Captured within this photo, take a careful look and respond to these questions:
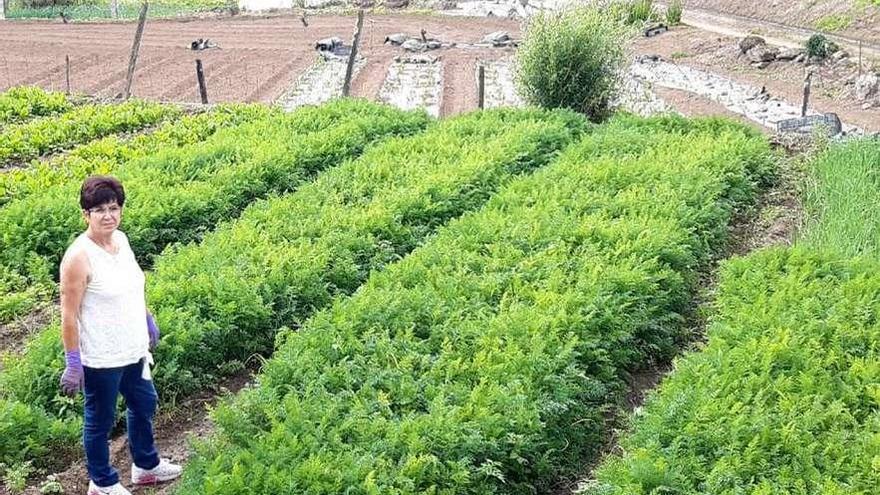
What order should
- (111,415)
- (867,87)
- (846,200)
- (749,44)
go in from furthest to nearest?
1. (749,44)
2. (867,87)
3. (846,200)
4. (111,415)

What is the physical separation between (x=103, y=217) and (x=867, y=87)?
24.0 m

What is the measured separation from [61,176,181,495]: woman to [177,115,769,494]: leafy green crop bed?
0.56 m

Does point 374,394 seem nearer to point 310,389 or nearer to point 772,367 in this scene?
point 310,389

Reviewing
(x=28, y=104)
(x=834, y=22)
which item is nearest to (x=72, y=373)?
(x=28, y=104)

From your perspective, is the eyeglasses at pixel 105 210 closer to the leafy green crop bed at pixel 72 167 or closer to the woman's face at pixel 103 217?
the woman's face at pixel 103 217

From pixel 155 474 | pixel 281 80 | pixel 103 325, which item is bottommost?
pixel 155 474

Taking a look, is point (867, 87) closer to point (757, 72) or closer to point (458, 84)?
point (757, 72)

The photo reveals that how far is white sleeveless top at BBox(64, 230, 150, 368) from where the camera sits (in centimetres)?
461

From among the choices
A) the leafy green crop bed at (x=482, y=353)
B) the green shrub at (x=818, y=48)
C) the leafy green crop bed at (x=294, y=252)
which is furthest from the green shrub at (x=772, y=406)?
the green shrub at (x=818, y=48)

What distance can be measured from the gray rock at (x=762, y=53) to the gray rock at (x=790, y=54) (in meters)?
0.17

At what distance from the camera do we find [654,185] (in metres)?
9.66

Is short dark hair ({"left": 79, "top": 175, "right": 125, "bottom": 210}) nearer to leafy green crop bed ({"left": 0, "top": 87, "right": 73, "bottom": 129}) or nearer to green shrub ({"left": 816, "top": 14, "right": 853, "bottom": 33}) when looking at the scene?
leafy green crop bed ({"left": 0, "top": 87, "right": 73, "bottom": 129})

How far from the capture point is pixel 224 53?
2931 centimetres

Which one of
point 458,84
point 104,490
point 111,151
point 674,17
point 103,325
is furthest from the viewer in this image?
point 674,17
